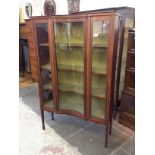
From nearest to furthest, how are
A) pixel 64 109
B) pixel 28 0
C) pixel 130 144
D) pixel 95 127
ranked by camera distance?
1. pixel 130 144
2. pixel 64 109
3. pixel 95 127
4. pixel 28 0

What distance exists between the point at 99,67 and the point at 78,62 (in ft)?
0.81

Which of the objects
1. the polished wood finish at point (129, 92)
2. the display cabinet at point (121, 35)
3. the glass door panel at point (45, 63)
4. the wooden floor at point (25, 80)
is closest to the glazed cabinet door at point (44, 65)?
the glass door panel at point (45, 63)

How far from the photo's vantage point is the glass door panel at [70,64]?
1.71 metres

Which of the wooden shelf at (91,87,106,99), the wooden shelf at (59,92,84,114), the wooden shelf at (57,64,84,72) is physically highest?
the wooden shelf at (57,64,84,72)

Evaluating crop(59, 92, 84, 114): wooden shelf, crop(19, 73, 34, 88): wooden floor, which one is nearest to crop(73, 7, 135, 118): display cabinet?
crop(59, 92, 84, 114): wooden shelf

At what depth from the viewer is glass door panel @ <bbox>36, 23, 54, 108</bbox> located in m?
1.74

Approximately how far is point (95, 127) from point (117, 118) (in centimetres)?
38

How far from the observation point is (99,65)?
169 centimetres

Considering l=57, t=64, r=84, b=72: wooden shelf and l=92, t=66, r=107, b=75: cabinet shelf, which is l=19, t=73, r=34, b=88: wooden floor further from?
l=92, t=66, r=107, b=75: cabinet shelf
